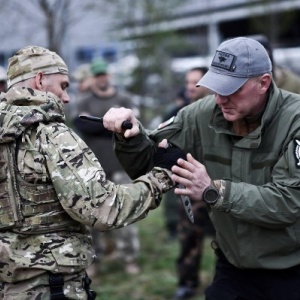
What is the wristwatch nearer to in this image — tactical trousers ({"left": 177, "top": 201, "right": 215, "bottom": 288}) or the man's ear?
the man's ear

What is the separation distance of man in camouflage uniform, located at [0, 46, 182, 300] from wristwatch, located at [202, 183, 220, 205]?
0.22 m

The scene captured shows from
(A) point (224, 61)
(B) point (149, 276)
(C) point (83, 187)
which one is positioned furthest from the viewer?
(B) point (149, 276)

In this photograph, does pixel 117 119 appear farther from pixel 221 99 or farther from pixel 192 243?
pixel 192 243

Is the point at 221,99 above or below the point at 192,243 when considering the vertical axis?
above

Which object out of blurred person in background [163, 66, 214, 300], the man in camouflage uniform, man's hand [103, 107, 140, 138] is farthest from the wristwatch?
blurred person in background [163, 66, 214, 300]

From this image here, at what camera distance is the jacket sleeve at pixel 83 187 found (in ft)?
9.95

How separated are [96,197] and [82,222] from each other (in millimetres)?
153

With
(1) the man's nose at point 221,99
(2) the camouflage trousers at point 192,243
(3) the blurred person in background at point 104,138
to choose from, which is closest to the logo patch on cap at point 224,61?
(1) the man's nose at point 221,99

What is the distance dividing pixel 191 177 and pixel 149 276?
150 inches

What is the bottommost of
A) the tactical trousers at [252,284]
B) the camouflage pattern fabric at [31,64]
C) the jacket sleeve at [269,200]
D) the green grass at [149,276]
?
the green grass at [149,276]

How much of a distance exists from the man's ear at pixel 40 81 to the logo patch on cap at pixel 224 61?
32.7 inches

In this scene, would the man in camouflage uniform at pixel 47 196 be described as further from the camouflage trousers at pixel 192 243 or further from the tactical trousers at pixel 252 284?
the camouflage trousers at pixel 192 243

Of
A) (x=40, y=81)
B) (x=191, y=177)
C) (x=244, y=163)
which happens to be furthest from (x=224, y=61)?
(x=40, y=81)

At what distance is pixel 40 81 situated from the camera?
3.28 m
